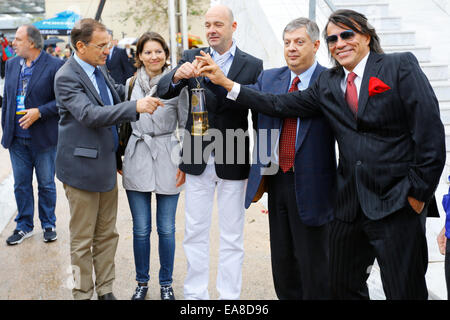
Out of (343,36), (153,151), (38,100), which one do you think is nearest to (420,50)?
(343,36)

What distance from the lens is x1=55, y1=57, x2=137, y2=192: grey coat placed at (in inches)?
135

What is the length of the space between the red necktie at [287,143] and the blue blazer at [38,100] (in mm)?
2925

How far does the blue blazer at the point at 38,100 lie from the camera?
5.18 metres

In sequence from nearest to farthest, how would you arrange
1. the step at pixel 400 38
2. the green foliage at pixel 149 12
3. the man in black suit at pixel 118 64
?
the step at pixel 400 38 → the man in black suit at pixel 118 64 → the green foliage at pixel 149 12

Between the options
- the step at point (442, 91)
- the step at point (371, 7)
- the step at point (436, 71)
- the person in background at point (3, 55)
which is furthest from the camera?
the person in background at point (3, 55)

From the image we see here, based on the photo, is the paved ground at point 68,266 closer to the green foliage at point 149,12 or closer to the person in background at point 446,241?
the person in background at point 446,241

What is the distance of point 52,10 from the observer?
3969 centimetres

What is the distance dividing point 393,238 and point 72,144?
2.33m

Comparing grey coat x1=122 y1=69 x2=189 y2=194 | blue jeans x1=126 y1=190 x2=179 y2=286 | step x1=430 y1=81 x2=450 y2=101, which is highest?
step x1=430 y1=81 x2=450 y2=101

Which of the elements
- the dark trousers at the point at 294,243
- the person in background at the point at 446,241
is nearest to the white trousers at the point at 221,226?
the dark trousers at the point at 294,243

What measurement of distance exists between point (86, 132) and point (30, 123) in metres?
1.86

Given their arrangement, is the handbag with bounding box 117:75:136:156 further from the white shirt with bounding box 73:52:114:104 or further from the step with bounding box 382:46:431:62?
the step with bounding box 382:46:431:62

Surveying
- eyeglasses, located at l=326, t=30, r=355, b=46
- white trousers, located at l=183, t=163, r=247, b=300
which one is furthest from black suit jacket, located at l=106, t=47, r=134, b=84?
eyeglasses, located at l=326, t=30, r=355, b=46

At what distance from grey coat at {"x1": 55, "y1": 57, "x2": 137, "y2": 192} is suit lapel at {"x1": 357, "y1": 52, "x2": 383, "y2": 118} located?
63.0 inches
